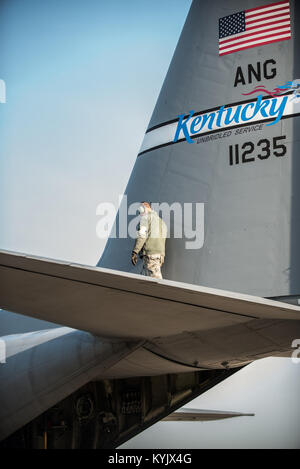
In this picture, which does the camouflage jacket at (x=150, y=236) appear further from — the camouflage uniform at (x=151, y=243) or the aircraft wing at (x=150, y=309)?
the aircraft wing at (x=150, y=309)

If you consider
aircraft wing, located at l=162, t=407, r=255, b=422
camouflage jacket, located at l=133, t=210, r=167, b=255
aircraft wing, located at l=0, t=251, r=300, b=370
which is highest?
camouflage jacket, located at l=133, t=210, r=167, b=255

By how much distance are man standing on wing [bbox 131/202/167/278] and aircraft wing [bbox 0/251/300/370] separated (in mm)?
858

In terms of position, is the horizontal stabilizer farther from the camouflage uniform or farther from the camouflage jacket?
the camouflage jacket

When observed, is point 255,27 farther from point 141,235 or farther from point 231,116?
point 141,235

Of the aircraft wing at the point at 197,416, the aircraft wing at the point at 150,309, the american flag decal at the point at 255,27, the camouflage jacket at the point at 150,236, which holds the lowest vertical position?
the aircraft wing at the point at 197,416

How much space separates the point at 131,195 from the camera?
28.2 ft

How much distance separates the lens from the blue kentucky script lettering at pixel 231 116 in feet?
24.3

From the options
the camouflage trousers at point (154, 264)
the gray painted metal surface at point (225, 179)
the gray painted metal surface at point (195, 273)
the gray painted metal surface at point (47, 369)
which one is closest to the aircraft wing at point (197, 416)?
the gray painted metal surface at point (195, 273)

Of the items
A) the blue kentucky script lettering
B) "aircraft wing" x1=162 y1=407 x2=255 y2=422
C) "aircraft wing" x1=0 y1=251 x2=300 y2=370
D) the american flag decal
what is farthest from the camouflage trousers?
"aircraft wing" x1=162 y1=407 x2=255 y2=422

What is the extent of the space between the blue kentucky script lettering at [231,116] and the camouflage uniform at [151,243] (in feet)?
3.76

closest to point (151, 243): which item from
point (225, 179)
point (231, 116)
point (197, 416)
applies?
point (225, 179)

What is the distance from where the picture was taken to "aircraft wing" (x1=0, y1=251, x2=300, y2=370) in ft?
17.6

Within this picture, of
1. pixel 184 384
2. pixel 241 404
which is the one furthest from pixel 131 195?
pixel 241 404
